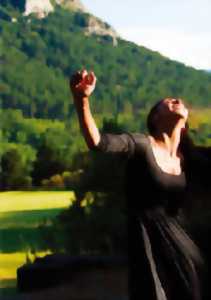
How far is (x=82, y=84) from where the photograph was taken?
2777 millimetres

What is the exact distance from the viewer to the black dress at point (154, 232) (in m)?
2.97

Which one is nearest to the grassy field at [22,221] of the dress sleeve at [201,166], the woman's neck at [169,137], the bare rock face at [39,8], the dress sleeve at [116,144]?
the bare rock face at [39,8]

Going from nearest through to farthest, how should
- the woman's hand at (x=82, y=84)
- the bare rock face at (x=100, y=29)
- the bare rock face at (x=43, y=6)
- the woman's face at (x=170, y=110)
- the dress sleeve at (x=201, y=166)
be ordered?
the woman's hand at (x=82, y=84) → the woman's face at (x=170, y=110) → the dress sleeve at (x=201, y=166) → the bare rock face at (x=100, y=29) → the bare rock face at (x=43, y=6)

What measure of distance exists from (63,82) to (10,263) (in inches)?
54.1

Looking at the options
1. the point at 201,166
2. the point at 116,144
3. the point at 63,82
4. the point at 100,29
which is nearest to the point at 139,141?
the point at 116,144

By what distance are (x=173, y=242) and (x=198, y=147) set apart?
17.3 inches

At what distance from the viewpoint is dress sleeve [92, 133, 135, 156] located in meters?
2.82

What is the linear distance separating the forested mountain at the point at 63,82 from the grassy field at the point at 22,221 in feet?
0.44

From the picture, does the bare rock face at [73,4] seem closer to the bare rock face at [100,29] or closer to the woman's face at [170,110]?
the bare rock face at [100,29]

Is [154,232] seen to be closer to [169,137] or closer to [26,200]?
[169,137]

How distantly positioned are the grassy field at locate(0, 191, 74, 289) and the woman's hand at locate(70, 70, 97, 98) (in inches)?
123

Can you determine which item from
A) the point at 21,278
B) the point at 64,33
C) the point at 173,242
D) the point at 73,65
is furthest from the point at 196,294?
the point at 64,33

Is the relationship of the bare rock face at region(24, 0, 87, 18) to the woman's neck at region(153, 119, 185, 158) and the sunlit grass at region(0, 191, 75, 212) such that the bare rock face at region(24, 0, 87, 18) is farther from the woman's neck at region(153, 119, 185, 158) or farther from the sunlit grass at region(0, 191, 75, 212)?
the woman's neck at region(153, 119, 185, 158)

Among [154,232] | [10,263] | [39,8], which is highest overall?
[39,8]
